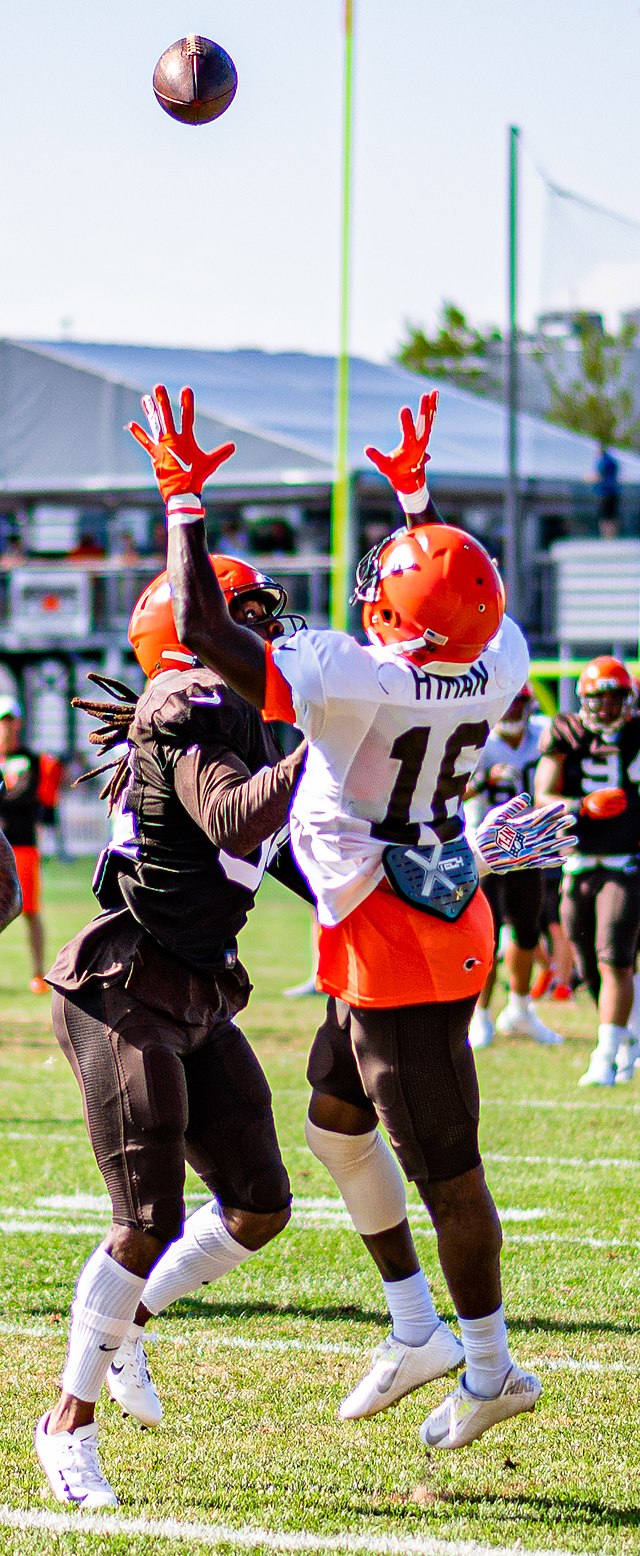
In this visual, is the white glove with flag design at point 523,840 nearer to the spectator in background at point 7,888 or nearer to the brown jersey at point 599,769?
the spectator in background at point 7,888

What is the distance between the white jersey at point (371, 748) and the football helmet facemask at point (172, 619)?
0.36 m

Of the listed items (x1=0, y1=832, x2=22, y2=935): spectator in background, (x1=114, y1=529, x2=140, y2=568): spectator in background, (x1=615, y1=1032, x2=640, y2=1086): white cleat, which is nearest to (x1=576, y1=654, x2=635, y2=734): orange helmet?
(x1=615, y1=1032, x2=640, y2=1086): white cleat

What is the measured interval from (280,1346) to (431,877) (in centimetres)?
159

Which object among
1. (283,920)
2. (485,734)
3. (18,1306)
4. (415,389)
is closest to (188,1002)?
(485,734)

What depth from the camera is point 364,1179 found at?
13.0 feet

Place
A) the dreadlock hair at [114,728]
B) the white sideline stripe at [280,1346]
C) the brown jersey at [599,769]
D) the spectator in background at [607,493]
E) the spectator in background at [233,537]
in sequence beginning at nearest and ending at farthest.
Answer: the dreadlock hair at [114,728] → the white sideline stripe at [280,1346] → the brown jersey at [599,769] → the spectator in background at [607,493] → the spectator in background at [233,537]

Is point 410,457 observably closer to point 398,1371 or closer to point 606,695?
point 398,1371

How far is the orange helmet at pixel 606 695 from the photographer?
8.61 metres

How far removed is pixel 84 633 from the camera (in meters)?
26.4

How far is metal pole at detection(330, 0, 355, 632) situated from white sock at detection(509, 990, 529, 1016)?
10.2 m

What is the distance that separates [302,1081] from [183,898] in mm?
4962

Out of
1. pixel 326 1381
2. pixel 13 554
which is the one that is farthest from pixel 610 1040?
pixel 13 554

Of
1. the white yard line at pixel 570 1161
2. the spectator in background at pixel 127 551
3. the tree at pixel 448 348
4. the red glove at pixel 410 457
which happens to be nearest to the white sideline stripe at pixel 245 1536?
the red glove at pixel 410 457

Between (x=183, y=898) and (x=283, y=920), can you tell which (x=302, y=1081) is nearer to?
(x=183, y=898)
